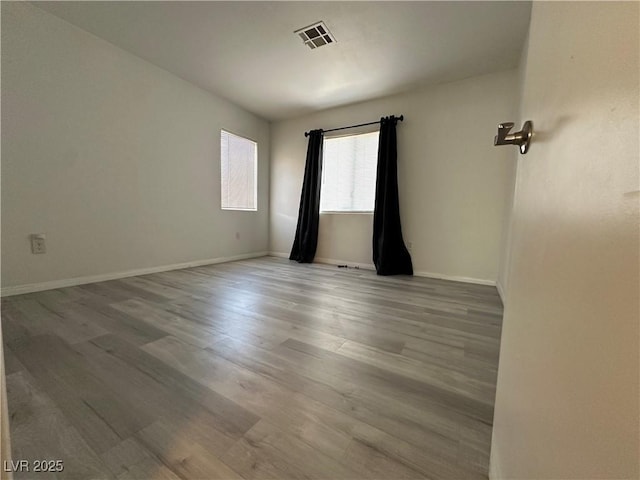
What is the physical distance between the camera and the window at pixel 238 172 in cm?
367

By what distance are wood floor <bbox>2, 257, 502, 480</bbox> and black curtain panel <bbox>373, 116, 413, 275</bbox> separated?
4.17 ft

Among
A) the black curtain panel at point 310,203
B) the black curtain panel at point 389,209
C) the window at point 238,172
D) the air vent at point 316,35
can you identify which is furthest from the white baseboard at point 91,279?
the air vent at point 316,35

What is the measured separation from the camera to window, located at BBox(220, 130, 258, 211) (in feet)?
12.0

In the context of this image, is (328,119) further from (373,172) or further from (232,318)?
(232,318)

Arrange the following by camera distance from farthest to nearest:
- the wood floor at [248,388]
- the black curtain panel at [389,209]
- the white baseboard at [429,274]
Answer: the black curtain panel at [389,209] < the white baseboard at [429,274] < the wood floor at [248,388]

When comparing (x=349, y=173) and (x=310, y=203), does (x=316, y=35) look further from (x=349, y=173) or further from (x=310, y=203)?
(x=310, y=203)

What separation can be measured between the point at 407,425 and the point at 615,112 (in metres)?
0.96

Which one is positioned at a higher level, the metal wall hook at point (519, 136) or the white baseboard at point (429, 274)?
the metal wall hook at point (519, 136)

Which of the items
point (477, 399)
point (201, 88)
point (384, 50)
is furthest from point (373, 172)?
point (477, 399)

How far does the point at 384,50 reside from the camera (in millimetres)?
2379

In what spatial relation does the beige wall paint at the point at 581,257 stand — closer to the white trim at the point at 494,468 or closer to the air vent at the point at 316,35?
the white trim at the point at 494,468

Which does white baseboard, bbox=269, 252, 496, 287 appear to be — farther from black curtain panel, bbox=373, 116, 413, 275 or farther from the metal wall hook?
the metal wall hook

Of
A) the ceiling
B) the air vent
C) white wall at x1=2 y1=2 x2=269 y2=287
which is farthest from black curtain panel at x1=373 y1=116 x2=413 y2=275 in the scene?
white wall at x1=2 y1=2 x2=269 y2=287

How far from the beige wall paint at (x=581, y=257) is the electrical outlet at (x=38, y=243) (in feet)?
10.6
